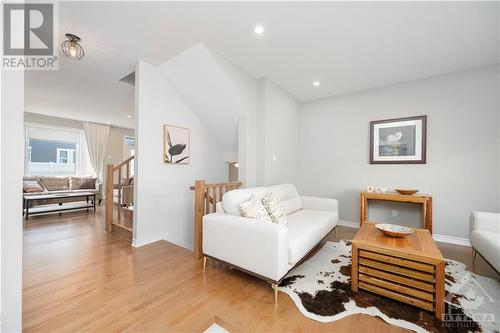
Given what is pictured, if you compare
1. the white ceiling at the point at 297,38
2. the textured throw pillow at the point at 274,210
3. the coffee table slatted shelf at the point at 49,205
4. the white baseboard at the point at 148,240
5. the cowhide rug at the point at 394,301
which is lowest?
the cowhide rug at the point at 394,301

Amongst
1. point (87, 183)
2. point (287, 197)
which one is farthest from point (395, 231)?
point (87, 183)

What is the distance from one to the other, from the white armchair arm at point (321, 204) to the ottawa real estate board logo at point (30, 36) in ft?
11.4

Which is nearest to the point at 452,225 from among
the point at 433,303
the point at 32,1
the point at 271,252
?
the point at 433,303

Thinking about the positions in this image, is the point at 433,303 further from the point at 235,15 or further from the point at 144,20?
the point at 144,20

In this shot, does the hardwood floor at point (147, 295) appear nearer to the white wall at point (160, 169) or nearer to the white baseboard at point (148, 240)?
the white baseboard at point (148, 240)

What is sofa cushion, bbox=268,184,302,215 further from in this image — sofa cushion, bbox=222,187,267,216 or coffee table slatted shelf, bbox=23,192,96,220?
coffee table slatted shelf, bbox=23,192,96,220

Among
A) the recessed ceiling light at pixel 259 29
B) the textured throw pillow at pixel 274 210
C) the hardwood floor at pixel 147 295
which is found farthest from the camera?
the textured throw pillow at pixel 274 210

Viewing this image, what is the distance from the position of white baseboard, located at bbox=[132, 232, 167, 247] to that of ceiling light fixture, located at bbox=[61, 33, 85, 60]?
2.41 meters

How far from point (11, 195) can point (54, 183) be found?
239 inches

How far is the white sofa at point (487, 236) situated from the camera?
190 cm

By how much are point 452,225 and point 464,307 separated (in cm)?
208

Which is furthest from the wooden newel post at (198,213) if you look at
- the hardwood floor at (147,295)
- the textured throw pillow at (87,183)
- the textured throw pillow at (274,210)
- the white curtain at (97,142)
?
the white curtain at (97,142)

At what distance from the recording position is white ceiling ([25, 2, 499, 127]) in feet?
6.63

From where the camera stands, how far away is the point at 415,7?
6.50 ft
